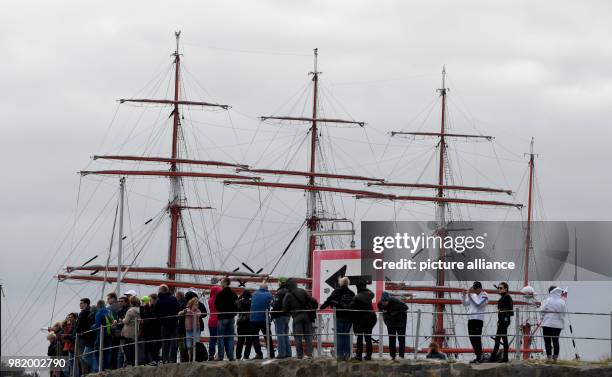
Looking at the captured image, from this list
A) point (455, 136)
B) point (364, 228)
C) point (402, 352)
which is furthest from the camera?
point (455, 136)

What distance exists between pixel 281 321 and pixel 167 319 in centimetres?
271

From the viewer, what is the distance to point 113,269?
85562 mm

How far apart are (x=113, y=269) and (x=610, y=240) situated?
126 feet

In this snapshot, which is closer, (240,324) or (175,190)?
(240,324)

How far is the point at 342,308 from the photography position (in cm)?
2991

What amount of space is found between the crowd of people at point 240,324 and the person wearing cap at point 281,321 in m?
0.02

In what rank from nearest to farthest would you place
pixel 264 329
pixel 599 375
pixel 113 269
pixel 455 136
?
pixel 599 375
pixel 264 329
pixel 113 269
pixel 455 136

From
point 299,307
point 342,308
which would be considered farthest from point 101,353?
point 342,308

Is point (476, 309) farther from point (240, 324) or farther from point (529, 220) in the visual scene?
point (529, 220)

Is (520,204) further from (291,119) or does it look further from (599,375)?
(599,375)

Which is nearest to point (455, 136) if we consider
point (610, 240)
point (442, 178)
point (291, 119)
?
point (442, 178)

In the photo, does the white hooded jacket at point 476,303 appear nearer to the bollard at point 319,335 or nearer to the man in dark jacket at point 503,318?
the man in dark jacket at point 503,318

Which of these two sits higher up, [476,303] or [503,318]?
[476,303]

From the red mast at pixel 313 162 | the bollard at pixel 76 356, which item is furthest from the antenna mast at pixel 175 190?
the bollard at pixel 76 356
